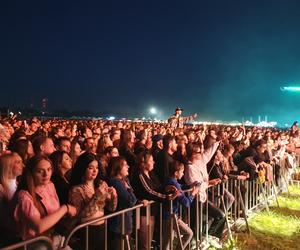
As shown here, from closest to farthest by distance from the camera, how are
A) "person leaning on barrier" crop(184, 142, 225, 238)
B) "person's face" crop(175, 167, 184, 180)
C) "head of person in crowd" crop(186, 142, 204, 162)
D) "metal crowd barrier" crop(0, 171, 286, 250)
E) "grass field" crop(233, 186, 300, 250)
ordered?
1. "metal crowd barrier" crop(0, 171, 286, 250)
2. "person's face" crop(175, 167, 184, 180)
3. "person leaning on barrier" crop(184, 142, 225, 238)
4. "head of person in crowd" crop(186, 142, 204, 162)
5. "grass field" crop(233, 186, 300, 250)

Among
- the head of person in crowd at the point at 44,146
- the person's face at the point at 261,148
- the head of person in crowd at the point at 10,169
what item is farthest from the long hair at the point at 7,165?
the person's face at the point at 261,148

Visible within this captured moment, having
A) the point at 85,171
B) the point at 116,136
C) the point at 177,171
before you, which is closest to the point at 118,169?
the point at 85,171

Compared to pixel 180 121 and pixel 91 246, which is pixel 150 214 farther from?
pixel 180 121

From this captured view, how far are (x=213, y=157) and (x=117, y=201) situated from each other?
11.0 ft

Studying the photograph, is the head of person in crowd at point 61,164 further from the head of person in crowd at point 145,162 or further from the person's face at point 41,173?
the head of person in crowd at point 145,162

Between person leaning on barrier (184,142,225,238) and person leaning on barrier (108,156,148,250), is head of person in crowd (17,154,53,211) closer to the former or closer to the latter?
person leaning on barrier (108,156,148,250)

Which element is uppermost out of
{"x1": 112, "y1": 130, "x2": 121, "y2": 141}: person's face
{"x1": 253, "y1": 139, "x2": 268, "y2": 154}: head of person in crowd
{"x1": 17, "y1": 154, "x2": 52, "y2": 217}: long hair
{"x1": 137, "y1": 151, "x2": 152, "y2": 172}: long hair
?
{"x1": 112, "y1": 130, "x2": 121, "y2": 141}: person's face

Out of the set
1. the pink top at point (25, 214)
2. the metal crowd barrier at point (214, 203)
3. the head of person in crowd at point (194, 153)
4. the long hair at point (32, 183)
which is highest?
the head of person in crowd at point (194, 153)

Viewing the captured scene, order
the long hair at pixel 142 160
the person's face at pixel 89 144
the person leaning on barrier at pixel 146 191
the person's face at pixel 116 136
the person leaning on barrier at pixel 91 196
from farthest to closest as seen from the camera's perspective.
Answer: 1. the person's face at pixel 116 136
2. the person's face at pixel 89 144
3. the long hair at pixel 142 160
4. the person leaning on barrier at pixel 146 191
5. the person leaning on barrier at pixel 91 196

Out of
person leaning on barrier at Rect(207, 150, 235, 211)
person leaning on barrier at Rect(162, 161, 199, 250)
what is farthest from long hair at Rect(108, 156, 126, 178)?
person leaning on barrier at Rect(207, 150, 235, 211)

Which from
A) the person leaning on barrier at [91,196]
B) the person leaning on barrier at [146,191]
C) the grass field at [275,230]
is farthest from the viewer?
the grass field at [275,230]

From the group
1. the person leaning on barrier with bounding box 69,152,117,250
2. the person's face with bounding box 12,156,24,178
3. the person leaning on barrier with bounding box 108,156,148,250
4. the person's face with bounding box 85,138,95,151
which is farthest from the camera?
the person's face with bounding box 85,138,95,151

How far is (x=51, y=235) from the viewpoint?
417 centimetres

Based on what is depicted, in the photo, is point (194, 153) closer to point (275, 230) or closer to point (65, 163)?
point (65, 163)
